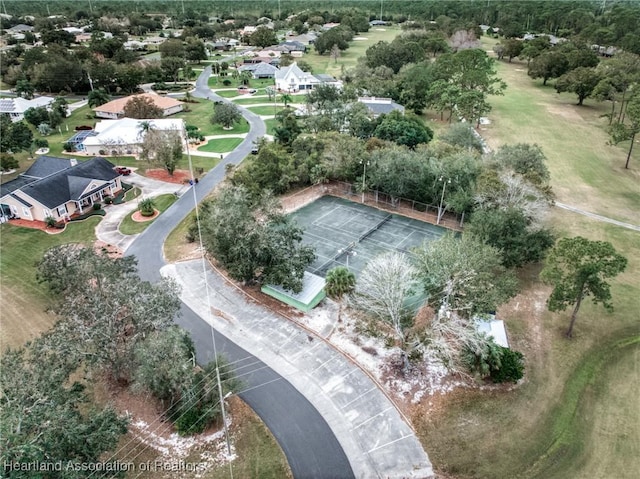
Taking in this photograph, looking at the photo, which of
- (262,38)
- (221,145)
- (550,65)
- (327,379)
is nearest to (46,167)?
(221,145)

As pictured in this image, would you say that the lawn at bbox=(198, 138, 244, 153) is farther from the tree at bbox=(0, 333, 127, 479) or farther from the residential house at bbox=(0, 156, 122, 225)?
the tree at bbox=(0, 333, 127, 479)

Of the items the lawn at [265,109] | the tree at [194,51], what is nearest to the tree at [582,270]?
the lawn at [265,109]

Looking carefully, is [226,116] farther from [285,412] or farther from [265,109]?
[285,412]

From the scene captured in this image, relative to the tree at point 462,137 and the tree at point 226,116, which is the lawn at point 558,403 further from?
the tree at point 226,116

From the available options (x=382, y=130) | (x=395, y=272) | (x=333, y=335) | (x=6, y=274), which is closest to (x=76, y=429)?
(x=333, y=335)

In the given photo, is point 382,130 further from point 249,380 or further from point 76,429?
point 76,429

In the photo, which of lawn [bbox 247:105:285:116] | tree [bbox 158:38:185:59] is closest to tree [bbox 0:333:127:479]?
lawn [bbox 247:105:285:116]
